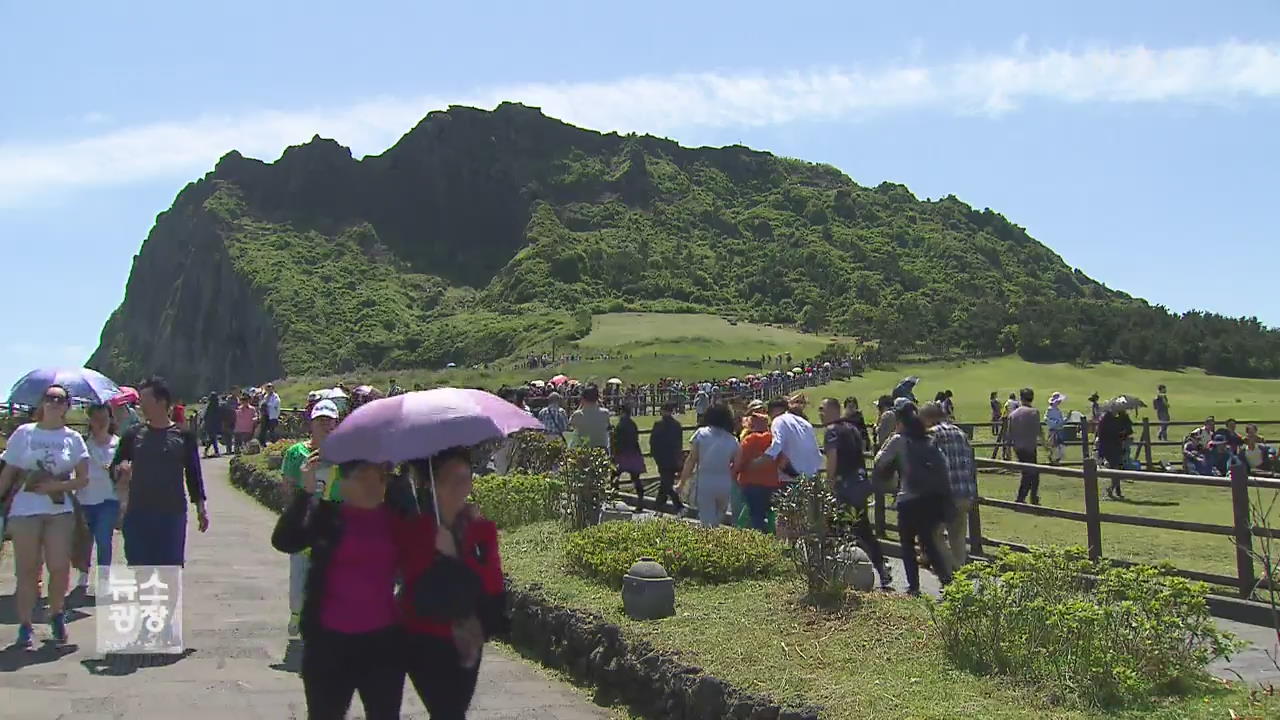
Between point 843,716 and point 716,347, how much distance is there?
7080 centimetres

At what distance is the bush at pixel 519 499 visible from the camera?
11.9 metres

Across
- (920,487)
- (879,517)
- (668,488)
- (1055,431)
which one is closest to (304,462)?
(920,487)

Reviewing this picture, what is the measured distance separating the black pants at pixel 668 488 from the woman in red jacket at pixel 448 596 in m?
9.54

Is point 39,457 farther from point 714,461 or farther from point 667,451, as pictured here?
point 667,451

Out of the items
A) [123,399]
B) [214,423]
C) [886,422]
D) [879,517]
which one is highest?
[123,399]

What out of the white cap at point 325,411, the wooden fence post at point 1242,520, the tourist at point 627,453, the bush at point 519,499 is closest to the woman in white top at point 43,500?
the white cap at point 325,411

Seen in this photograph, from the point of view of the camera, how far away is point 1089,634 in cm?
547

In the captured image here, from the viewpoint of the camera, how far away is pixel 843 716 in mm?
5086

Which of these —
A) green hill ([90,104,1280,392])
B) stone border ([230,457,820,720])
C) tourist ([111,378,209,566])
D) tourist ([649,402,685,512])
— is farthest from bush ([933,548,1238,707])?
green hill ([90,104,1280,392])

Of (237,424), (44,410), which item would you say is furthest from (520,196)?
(44,410)

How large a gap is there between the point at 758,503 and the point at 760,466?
35cm

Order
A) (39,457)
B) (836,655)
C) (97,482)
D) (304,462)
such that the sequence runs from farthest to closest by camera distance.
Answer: (97,482) < (39,457) < (304,462) < (836,655)

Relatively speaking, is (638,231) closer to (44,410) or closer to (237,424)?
(237,424)

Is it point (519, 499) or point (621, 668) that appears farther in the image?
point (519, 499)
